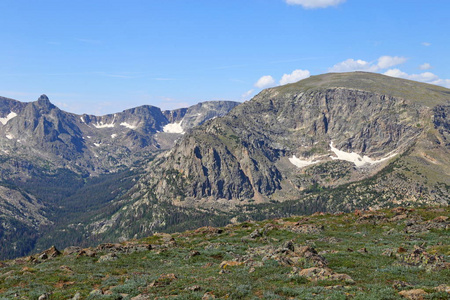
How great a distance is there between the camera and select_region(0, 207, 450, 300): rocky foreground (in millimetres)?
26891

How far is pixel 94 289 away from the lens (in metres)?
32.8

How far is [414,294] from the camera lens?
23734 mm

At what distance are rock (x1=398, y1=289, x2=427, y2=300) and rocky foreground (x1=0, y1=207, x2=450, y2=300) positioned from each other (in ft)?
0.22

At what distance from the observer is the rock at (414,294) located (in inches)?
918

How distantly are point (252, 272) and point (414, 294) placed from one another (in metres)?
16.0

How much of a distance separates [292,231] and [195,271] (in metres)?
38.4

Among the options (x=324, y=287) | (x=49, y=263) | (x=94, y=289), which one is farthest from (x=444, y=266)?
(x=49, y=263)

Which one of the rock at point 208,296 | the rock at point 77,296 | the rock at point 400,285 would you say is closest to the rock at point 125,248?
the rock at point 77,296

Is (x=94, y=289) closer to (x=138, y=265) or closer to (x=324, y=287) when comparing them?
(x=138, y=265)

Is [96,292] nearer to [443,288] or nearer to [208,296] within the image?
[208,296]

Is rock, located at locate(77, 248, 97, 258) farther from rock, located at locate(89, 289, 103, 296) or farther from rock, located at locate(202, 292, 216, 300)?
rock, located at locate(202, 292, 216, 300)

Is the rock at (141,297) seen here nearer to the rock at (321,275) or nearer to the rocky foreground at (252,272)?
the rocky foreground at (252,272)

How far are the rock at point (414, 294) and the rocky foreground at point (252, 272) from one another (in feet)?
0.22

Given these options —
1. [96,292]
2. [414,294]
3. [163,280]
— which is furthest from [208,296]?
[414,294]
